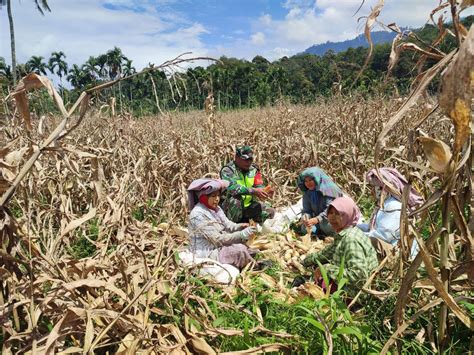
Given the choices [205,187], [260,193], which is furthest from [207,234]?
[260,193]

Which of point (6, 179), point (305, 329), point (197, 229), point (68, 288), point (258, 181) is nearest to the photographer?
point (6, 179)

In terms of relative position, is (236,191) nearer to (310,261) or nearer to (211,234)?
(211,234)

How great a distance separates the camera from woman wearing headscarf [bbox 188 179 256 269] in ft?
9.35

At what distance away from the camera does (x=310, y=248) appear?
3.33 m

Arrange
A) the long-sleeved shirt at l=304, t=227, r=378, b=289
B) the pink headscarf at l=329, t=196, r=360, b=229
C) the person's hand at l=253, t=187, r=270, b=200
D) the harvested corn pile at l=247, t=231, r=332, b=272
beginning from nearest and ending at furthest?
the long-sleeved shirt at l=304, t=227, r=378, b=289
the pink headscarf at l=329, t=196, r=360, b=229
the harvested corn pile at l=247, t=231, r=332, b=272
the person's hand at l=253, t=187, r=270, b=200

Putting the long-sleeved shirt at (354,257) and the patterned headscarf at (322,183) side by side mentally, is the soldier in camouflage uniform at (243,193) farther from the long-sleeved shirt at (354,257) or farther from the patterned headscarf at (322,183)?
the long-sleeved shirt at (354,257)

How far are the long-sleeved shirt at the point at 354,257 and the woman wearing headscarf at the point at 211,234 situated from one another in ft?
2.41

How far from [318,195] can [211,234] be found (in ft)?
4.22

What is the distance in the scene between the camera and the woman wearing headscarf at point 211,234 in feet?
9.35

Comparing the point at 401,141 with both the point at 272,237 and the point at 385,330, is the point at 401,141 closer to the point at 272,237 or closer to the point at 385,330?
the point at 272,237

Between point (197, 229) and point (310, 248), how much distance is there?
3.82 ft

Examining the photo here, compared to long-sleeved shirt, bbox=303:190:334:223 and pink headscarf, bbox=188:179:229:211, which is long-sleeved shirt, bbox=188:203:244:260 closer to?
pink headscarf, bbox=188:179:229:211

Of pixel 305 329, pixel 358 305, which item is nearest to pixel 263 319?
pixel 305 329

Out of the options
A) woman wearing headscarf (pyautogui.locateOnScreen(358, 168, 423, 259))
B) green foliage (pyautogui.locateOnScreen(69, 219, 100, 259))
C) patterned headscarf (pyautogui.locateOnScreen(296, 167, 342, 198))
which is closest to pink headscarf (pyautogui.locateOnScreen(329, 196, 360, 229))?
woman wearing headscarf (pyautogui.locateOnScreen(358, 168, 423, 259))
